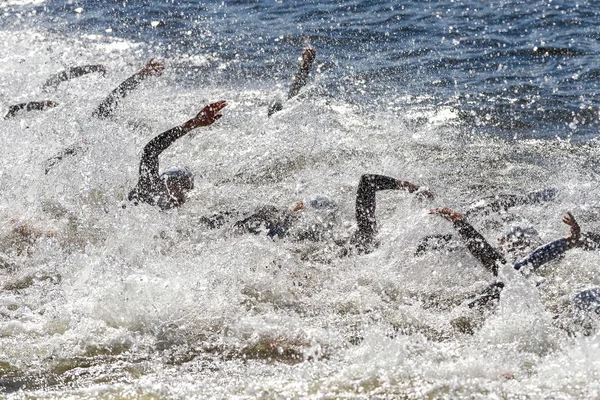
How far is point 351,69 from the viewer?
14.1 meters

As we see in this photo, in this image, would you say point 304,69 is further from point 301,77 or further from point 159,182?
point 159,182

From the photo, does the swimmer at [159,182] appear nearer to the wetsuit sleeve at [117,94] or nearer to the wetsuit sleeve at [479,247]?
the wetsuit sleeve at [117,94]

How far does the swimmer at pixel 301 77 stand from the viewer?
1061 centimetres

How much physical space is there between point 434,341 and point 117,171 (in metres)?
4.96

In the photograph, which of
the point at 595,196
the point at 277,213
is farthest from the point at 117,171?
the point at 595,196

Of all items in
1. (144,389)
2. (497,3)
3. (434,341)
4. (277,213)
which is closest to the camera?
(144,389)

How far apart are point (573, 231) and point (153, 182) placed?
4383mm

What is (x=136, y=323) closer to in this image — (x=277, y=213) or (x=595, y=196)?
(x=277, y=213)

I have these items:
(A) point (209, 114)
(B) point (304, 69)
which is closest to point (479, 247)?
(A) point (209, 114)

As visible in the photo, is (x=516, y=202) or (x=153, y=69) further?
(x=153, y=69)

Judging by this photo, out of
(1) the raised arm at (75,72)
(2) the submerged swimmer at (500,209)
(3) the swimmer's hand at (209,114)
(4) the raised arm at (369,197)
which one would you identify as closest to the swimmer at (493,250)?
(2) the submerged swimmer at (500,209)

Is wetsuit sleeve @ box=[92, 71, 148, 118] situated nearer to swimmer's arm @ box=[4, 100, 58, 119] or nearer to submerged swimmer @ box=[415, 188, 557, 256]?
swimmer's arm @ box=[4, 100, 58, 119]

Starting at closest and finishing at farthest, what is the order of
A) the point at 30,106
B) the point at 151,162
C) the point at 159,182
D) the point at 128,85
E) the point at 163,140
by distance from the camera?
1. the point at 163,140
2. the point at 151,162
3. the point at 159,182
4. the point at 128,85
5. the point at 30,106

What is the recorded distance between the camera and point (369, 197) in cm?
761
